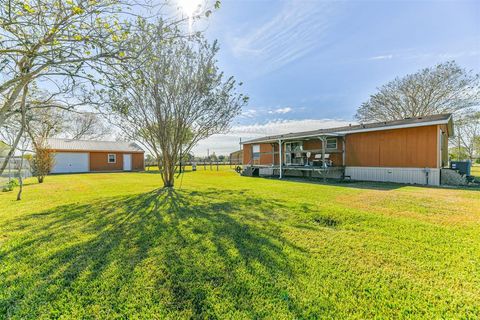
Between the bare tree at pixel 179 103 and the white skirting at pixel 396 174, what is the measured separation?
7.96 m

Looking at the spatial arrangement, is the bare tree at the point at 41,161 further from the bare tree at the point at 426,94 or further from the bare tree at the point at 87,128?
the bare tree at the point at 426,94

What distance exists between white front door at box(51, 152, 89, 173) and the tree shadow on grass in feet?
70.6

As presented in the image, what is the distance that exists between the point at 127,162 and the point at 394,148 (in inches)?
1034

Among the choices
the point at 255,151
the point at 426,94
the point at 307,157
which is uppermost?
the point at 426,94

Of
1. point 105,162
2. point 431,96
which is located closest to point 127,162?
point 105,162

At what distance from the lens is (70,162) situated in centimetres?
2214

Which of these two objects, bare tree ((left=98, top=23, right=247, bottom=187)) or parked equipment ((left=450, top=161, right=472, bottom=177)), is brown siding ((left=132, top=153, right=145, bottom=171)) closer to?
bare tree ((left=98, top=23, right=247, bottom=187))

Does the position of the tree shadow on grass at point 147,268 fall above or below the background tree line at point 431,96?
below

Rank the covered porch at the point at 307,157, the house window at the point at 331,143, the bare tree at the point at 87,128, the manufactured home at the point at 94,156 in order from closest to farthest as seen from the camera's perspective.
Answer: the covered porch at the point at 307,157, the house window at the point at 331,143, the manufactured home at the point at 94,156, the bare tree at the point at 87,128

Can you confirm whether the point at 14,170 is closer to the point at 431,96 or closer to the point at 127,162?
the point at 127,162

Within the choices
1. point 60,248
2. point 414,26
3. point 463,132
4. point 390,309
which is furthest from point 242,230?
point 463,132

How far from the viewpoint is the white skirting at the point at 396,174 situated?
9.95 metres

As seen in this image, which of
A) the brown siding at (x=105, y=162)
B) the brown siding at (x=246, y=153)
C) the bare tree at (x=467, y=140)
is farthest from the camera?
the bare tree at (x=467, y=140)

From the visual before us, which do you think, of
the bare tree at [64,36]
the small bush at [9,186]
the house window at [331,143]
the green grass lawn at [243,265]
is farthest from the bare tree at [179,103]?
the house window at [331,143]
